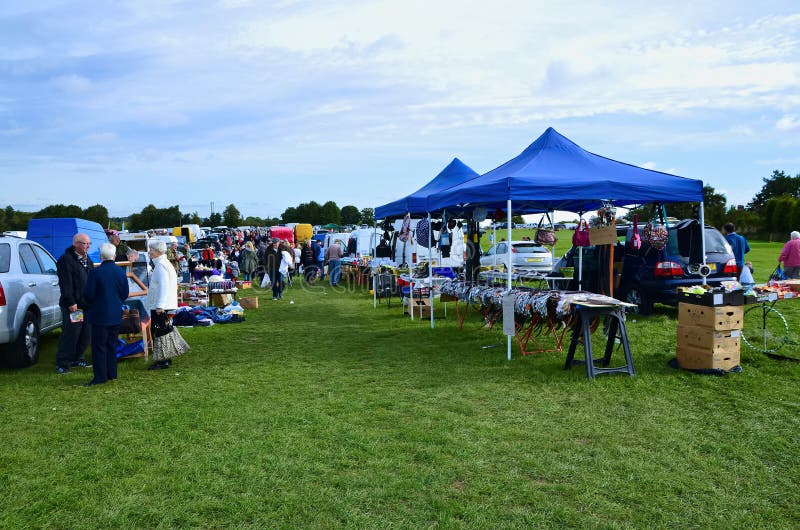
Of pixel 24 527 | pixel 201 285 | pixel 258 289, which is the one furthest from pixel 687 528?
pixel 258 289

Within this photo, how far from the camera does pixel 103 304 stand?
659 centimetres

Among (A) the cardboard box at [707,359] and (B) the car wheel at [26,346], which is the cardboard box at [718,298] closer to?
(A) the cardboard box at [707,359]

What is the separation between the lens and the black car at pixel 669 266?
977cm

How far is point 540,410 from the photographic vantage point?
5430 mm

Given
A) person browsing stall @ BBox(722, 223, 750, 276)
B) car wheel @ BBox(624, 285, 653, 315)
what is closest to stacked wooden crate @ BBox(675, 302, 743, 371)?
car wheel @ BBox(624, 285, 653, 315)

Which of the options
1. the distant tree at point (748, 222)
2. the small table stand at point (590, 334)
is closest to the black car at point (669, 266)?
the small table stand at point (590, 334)

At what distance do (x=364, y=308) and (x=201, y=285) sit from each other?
3.81m

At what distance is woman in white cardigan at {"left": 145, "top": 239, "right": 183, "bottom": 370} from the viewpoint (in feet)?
23.8

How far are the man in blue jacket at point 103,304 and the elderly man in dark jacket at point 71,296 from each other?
54cm

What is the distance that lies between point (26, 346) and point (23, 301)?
2.06 ft

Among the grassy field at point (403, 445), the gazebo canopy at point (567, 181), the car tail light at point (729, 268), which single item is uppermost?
the gazebo canopy at point (567, 181)

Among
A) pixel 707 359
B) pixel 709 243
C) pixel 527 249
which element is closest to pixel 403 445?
pixel 707 359

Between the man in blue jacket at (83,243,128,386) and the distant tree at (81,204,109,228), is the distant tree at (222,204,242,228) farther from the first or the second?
the man in blue jacket at (83,243,128,386)

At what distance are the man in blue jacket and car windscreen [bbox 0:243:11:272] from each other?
1568 millimetres
